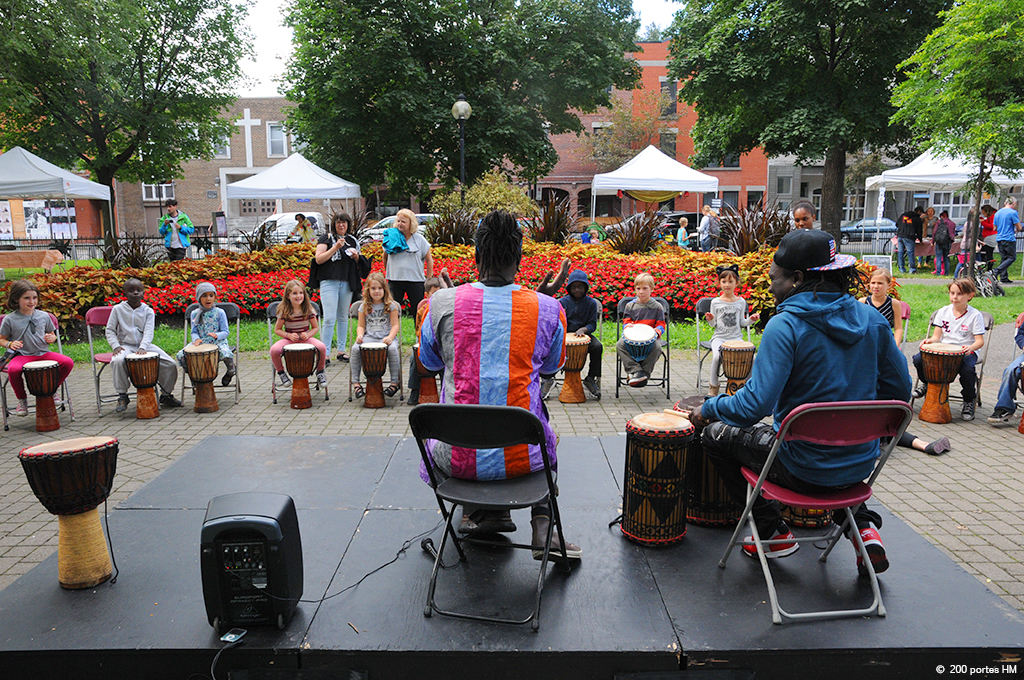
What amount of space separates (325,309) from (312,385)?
4.30 ft

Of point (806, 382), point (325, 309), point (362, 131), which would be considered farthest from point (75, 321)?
point (362, 131)

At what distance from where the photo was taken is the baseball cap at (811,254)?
3.02 m

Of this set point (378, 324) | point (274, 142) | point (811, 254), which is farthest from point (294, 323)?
point (274, 142)

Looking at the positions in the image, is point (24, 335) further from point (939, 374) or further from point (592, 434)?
point (939, 374)

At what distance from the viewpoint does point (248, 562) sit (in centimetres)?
281

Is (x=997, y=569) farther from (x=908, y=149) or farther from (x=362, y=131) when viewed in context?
(x=908, y=149)

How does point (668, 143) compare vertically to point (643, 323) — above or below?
above

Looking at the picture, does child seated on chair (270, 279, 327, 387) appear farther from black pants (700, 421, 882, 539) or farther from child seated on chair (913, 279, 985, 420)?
child seated on chair (913, 279, 985, 420)

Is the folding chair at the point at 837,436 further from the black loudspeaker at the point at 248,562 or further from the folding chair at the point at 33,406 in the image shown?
the folding chair at the point at 33,406

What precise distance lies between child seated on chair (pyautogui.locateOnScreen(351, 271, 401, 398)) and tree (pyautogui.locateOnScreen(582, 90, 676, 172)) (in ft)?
106

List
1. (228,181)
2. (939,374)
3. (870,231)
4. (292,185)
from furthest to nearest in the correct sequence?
(228,181)
(870,231)
(292,185)
(939,374)

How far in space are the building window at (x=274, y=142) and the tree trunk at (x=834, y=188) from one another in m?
32.6

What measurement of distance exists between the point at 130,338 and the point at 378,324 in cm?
255

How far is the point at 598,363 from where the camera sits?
7.66 m
